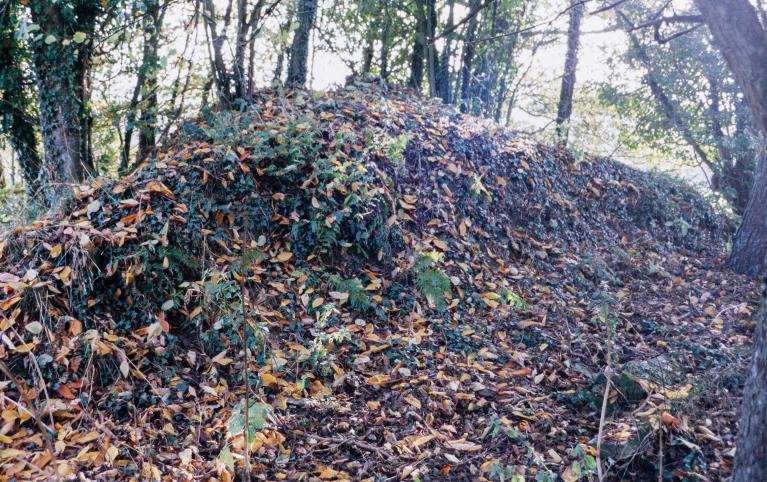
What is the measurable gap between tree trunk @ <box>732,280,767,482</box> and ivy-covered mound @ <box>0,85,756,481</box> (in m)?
0.72

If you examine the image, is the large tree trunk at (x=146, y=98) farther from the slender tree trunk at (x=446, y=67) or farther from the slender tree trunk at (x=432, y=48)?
the slender tree trunk at (x=446, y=67)

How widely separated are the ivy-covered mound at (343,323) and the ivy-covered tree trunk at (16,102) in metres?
2.89

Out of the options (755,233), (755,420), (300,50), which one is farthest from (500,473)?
(300,50)

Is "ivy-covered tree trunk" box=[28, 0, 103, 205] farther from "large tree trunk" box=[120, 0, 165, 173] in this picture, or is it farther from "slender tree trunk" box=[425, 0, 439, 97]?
"slender tree trunk" box=[425, 0, 439, 97]

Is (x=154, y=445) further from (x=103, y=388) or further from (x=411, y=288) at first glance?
(x=411, y=288)

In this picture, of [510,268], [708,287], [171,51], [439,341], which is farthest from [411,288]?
[171,51]

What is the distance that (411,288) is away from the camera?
513cm

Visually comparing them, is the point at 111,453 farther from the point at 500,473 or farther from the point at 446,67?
the point at 446,67

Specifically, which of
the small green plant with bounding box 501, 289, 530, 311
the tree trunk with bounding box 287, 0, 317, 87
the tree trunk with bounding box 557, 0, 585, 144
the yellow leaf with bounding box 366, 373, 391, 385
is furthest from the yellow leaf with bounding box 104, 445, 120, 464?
the tree trunk with bounding box 557, 0, 585, 144

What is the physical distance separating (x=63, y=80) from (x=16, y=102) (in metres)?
1.42

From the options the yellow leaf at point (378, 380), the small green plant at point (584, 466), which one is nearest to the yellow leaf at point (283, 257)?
the yellow leaf at point (378, 380)

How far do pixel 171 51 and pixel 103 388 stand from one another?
15.1 feet

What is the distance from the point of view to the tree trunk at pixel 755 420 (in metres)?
2.36

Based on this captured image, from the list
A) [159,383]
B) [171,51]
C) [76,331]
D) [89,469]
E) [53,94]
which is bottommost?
[89,469]
